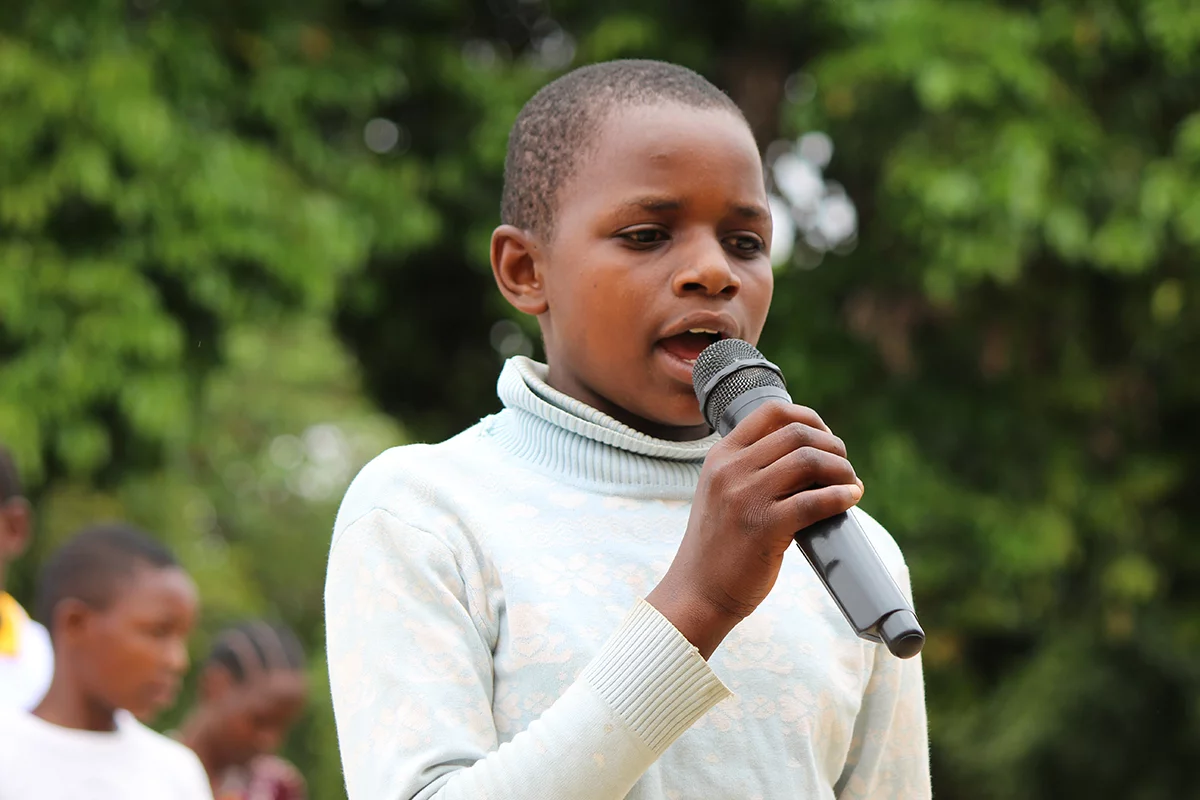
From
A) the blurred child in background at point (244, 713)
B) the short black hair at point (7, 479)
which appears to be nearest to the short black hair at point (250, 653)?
the blurred child in background at point (244, 713)

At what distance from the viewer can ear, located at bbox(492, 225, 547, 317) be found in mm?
1973

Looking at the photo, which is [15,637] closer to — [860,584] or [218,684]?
[218,684]

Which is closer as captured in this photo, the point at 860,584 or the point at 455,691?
the point at 860,584

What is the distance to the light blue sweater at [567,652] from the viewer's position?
1.54 meters

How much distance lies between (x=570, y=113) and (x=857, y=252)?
635 centimetres

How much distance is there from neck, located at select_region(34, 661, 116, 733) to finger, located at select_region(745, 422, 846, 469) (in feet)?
10.8

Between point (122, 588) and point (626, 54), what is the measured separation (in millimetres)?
4082

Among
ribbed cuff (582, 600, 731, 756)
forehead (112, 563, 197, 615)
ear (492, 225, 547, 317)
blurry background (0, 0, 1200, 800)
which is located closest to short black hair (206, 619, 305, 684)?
blurry background (0, 0, 1200, 800)

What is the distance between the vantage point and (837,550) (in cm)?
149

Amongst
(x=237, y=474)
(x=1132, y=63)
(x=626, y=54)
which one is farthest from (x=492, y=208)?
(x=237, y=474)

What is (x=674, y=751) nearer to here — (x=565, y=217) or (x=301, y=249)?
(x=565, y=217)

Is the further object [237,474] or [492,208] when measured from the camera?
[237,474]

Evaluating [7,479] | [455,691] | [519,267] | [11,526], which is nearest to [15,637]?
[11,526]

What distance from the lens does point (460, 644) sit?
1661 mm
